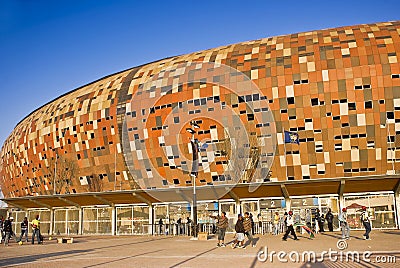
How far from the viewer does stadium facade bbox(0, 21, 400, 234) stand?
3872 centimetres

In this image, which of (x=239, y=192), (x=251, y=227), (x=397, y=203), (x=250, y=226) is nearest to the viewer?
(x=250, y=226)

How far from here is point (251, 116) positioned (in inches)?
1652

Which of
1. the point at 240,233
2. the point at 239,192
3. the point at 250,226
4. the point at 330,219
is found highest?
the point at 239,192

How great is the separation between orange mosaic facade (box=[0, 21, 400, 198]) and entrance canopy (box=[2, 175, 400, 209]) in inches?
81.2

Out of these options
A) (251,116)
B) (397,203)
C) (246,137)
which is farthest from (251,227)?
(251,116)

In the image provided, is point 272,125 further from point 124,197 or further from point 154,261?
point 154,261

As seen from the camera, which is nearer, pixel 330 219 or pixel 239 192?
pixel 330 219

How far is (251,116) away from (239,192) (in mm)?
7755

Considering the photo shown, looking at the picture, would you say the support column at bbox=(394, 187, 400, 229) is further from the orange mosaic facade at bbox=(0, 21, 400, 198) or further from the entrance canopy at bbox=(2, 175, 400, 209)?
the orange mosaic facade at bbox=(0, 21, 400, 198)

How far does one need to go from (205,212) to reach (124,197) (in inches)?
310

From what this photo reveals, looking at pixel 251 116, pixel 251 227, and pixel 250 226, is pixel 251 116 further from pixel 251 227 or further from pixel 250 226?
pixel 250 226

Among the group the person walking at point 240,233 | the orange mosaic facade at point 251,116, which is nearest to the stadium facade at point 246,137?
the orange mosaic facade at point 251,116

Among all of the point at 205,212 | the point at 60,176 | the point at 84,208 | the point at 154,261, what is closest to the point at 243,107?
the point at 205,212

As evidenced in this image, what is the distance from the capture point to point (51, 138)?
2186 inches
